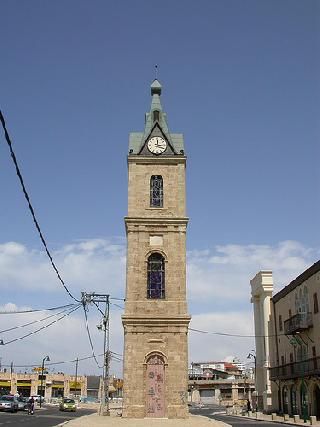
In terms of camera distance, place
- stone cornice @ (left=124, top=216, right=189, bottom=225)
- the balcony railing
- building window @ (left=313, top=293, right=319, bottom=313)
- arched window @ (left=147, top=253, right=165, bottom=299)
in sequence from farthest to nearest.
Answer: building window @ (left=313, top=293, right=319, bottom=313)
the balcony railing
stone cornice @ (left=124, top=216, right=189, bottom=225)
arched window @ (left=147, top=253, right=165, bottom=299)

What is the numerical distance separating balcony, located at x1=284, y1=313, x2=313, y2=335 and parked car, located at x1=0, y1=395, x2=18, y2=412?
91.1 ft

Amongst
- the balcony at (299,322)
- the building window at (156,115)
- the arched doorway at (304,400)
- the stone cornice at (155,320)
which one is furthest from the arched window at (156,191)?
the arched doorway at (304,400)

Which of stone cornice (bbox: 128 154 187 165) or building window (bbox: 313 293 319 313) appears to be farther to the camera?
building window (bbox: 313 293 319 313)

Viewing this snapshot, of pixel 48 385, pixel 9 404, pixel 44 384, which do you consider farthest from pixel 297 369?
pixel 48 385

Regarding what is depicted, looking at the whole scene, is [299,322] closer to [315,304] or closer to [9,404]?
[315,304]

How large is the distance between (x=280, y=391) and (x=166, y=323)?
859 inches

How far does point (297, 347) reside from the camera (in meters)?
Answer: 45.1

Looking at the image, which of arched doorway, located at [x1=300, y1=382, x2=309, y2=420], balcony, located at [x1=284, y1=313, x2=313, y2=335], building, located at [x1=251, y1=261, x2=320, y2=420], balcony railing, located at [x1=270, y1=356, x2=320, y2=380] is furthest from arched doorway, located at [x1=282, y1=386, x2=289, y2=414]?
balcony, located at [x1=284, y1=313, x2=313, y2=335]

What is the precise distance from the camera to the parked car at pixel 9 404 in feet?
169

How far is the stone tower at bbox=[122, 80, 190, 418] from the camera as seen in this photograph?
1332 inches

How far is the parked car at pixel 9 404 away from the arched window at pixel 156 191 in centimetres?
2728

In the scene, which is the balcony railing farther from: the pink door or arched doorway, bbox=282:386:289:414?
the pink door

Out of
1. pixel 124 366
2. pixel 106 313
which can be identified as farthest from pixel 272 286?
pixel 124 366

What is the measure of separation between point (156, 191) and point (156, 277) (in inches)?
256
